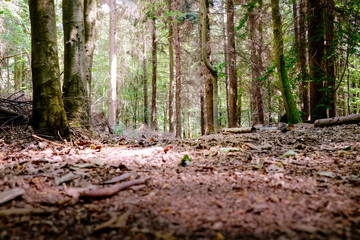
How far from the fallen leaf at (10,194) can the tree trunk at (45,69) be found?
2449mm

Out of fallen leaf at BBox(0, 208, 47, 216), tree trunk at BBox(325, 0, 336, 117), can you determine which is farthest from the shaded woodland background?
fallen leaf at BBox(0, 208, 47, 216)

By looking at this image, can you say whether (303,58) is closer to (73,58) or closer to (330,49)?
(330,49)

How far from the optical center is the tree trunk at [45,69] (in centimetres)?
366

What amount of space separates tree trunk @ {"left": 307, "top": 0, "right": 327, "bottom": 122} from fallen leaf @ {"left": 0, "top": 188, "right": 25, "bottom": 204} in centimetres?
933

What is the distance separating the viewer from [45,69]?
371 centimetres

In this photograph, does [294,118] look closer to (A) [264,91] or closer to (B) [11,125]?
(A) [264,91]

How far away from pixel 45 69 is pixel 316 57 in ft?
30.5

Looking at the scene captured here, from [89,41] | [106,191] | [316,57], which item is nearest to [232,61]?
[316,57]

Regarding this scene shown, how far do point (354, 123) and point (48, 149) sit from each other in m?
7.56

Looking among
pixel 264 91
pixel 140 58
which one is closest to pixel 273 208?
pixel 264 91

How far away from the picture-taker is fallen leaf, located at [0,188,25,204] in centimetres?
149

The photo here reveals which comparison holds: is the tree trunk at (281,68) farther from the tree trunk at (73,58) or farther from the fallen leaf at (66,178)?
the fallen leaf at (66,178)

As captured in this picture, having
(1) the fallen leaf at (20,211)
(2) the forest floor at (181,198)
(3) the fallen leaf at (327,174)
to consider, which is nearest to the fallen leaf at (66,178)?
(2) the forest floor at (181,198)

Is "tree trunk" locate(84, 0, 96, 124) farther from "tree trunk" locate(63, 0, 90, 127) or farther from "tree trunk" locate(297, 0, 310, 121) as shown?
"tree trunk" locate(297, 0, 310, 121)
